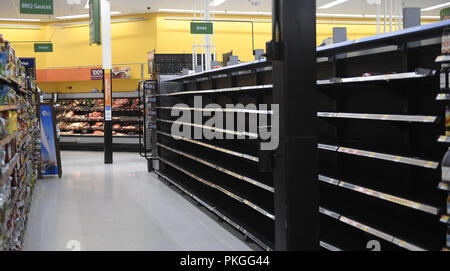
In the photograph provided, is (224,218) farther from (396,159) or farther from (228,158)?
(396,159)

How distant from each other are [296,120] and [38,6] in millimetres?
6880

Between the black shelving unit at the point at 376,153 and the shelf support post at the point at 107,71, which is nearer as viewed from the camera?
the black shelving unit at the point at 376,153

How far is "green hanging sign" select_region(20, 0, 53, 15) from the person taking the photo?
8.20m

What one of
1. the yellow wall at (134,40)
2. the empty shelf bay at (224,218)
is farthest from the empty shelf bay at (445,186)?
the yellow wall at (134,40)

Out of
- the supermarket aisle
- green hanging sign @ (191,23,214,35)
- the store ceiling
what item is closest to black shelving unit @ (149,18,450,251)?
the supermarket aisle

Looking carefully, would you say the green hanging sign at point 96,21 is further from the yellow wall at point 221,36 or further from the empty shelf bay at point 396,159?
the empty shelf bay at point 396,159

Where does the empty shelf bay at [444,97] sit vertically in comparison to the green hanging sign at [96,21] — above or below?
below

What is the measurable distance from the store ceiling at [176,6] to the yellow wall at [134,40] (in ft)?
2.32

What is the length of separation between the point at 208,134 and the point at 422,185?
388 centimetres

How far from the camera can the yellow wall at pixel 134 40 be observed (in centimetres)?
1499

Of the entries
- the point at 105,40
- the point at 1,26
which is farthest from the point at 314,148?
the point at 1,26

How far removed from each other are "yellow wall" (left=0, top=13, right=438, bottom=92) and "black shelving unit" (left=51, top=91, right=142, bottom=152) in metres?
0.76

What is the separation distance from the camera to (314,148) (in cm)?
314
